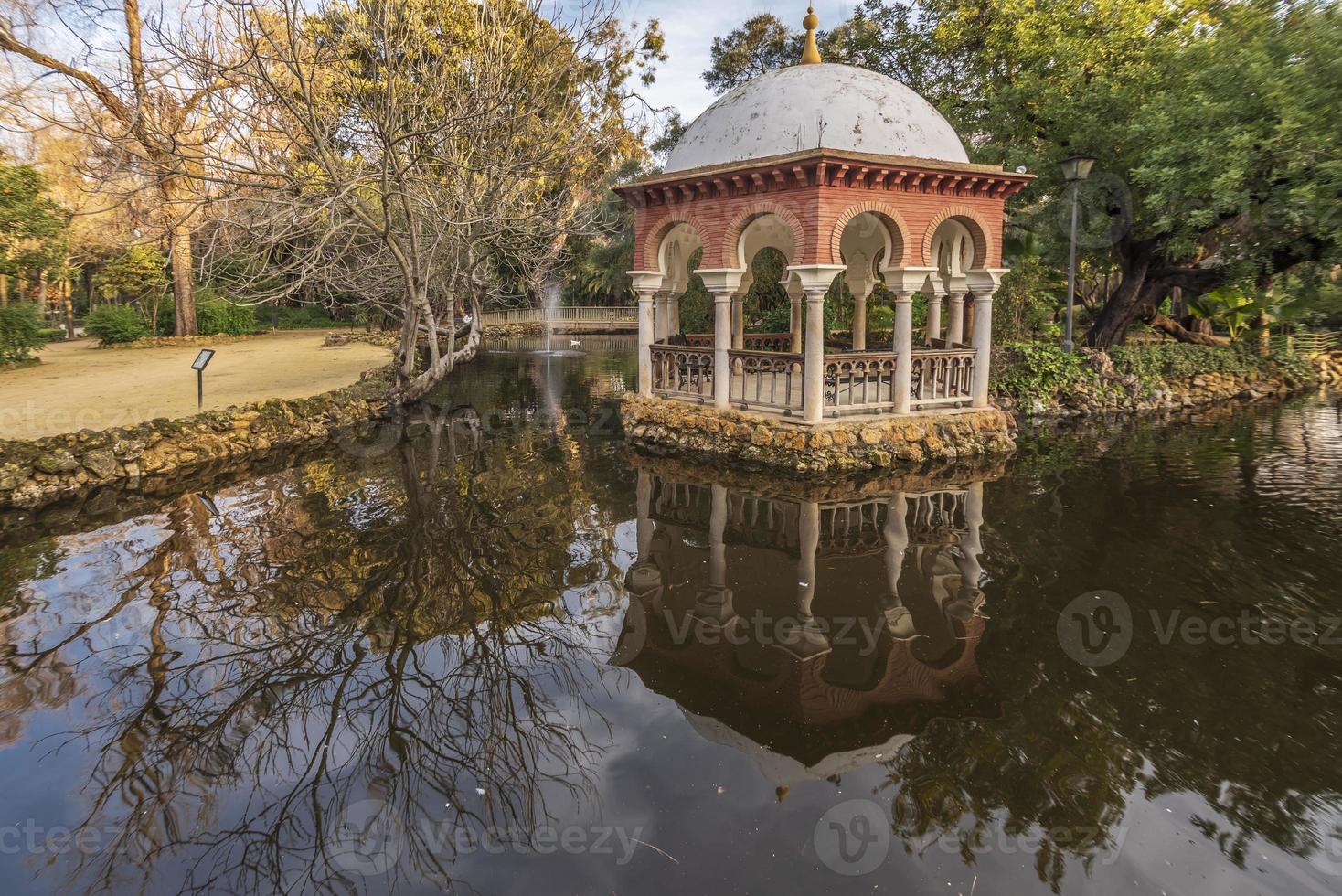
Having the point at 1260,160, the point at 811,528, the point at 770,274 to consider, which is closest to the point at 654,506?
the point at 811,528

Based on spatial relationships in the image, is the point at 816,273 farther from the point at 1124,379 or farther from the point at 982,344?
the point at 1124,379

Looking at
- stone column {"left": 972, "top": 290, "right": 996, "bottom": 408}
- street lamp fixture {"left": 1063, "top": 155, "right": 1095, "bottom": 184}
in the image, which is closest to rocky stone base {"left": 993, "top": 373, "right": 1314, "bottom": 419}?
stone column {"left": 972, "top": 290, "right": 996, "bottom": 408}

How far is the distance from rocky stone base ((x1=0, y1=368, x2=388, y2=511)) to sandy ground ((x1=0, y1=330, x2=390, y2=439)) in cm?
108

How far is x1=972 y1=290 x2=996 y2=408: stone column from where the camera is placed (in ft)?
42.0

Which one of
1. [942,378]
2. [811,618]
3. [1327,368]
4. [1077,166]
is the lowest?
[811,618]

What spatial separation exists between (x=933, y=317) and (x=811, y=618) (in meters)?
10.4

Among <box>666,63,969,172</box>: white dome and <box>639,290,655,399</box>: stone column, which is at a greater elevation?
<box>666,63,969,172</box>: white dome

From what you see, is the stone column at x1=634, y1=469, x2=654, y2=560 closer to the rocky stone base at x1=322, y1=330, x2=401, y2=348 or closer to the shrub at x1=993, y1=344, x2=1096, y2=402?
the shrub at x1=993, y1=344, x2=1096, y2=402

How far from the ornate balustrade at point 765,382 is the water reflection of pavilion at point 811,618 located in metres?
2.93

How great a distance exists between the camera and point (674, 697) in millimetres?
5195

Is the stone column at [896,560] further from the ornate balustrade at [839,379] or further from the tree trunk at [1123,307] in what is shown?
the tree trunk at [1123,307]

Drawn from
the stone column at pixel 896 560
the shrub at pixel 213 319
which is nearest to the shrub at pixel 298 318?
the shrub at pixel 213 319

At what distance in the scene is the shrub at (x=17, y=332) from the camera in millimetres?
17844

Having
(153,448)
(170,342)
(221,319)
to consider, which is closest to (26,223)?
(153,448)
